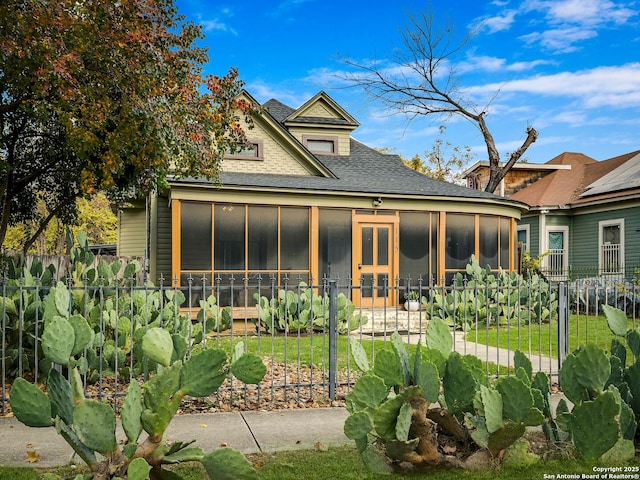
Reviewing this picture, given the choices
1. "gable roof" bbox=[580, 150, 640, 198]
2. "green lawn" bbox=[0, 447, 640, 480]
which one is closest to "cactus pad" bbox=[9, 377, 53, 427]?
"green lawn" bbox=[0, 447, 640, 480]

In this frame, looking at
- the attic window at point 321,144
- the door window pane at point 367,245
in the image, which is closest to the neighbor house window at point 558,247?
the attic window at point 321,144

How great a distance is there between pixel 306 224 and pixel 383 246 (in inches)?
96.1

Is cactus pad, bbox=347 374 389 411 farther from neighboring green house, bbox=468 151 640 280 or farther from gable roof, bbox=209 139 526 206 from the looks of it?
neighboring green house, bbox=468 151 640 280

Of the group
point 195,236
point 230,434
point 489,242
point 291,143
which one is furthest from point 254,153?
point 230,434

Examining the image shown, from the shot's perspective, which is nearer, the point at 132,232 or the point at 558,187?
the point at 132,232

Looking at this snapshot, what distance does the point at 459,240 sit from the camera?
59.1 feet

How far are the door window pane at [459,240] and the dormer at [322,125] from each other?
17.7ft

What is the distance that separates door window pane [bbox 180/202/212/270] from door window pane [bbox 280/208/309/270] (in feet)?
6.63

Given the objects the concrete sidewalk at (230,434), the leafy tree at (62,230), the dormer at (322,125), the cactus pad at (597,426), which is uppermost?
the dormer at (322,125)

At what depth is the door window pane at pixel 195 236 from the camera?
49.8ft

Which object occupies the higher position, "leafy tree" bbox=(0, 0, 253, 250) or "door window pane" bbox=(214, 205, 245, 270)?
"leafy tree" bbox=(0, 0, 253, 250)

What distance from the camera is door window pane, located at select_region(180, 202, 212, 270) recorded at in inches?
597

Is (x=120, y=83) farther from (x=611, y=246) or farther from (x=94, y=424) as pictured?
(x=611, y=246)

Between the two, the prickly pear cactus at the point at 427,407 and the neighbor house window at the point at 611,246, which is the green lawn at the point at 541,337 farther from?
the neighbor house window at the point at 611,246
